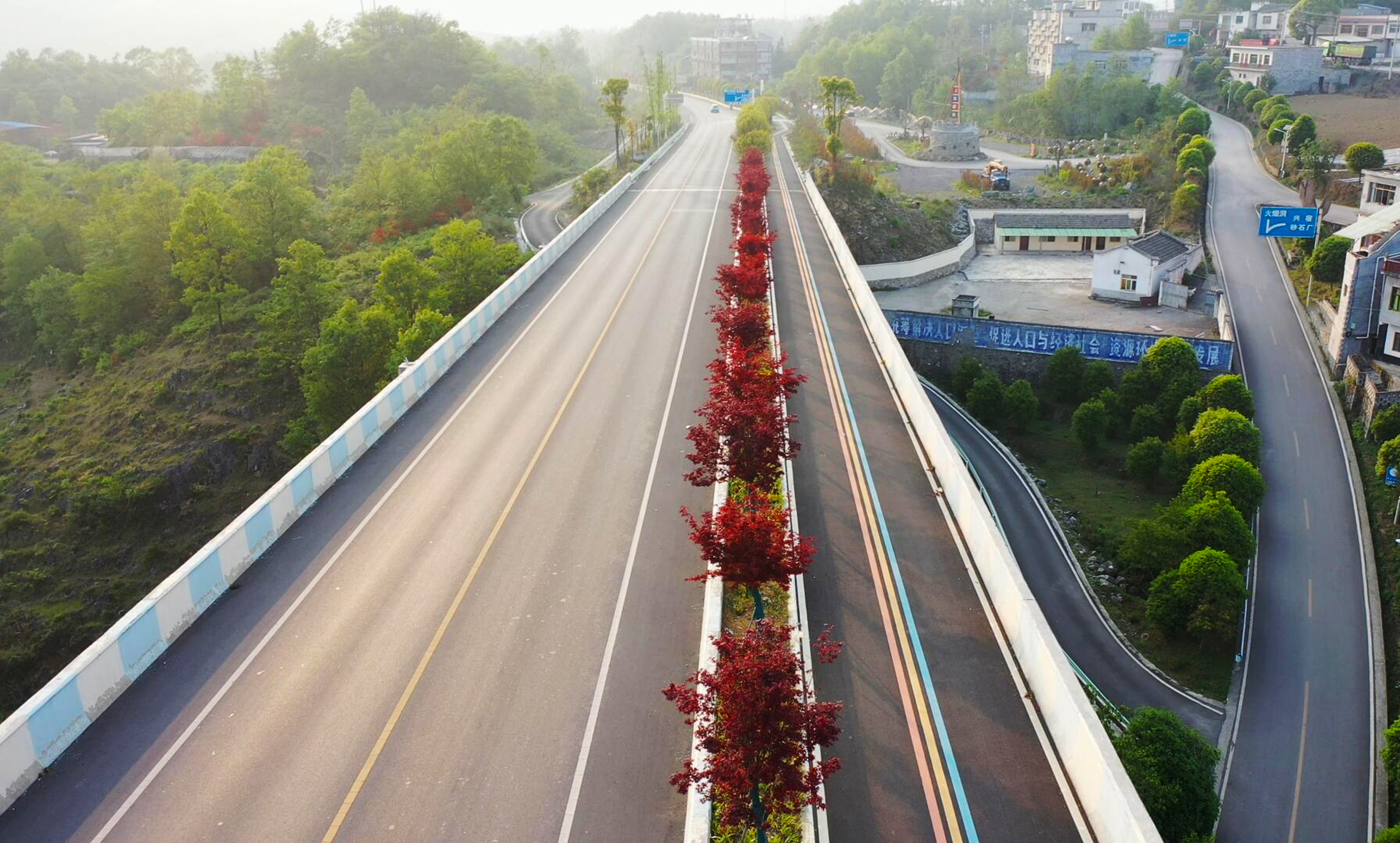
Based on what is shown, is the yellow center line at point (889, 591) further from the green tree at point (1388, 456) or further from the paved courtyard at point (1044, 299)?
the paved courtyard at point (1044, 299)

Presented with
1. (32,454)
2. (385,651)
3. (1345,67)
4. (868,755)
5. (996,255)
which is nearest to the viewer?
(868,755)

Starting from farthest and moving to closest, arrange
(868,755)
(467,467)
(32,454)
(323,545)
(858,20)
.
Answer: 1. (858,20)
2. (32,454)
3. (467,467)
4. (323,545)
5. (868,755)

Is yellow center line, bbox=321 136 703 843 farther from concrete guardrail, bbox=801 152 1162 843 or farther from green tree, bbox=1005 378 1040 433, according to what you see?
green tree, bbox=1005 378 1040 433

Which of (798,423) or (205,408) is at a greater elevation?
(798,423)

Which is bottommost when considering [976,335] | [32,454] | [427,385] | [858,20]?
[32,454]

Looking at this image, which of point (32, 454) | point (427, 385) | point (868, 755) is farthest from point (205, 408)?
point (868, 755)

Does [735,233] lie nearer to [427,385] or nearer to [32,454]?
[427,385]

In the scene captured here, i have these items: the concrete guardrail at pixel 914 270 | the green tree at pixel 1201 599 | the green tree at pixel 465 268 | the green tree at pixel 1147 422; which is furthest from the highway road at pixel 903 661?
the concrete guardrail at pixel 914 270

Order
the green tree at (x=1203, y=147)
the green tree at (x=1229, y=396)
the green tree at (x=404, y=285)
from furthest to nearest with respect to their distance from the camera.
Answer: the green tree at (x=1203, y=147) → the green tree at (x=404, y=285) → the green tree at (x=1229, y=396)
